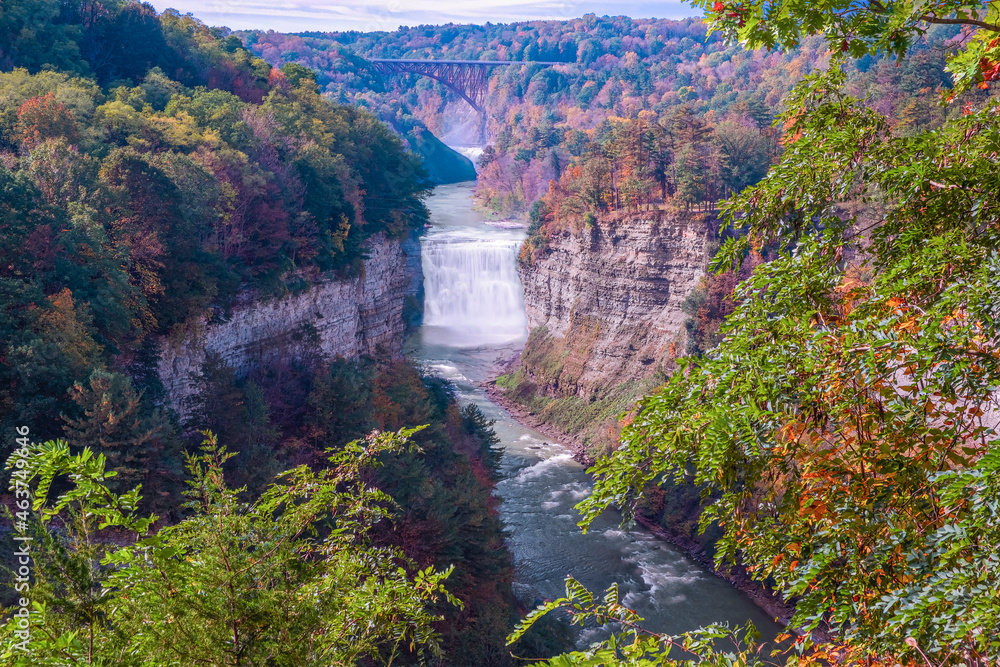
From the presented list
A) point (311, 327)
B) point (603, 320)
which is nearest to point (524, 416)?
point (603, 320)

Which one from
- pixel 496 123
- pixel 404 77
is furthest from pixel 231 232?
pixel 404 77

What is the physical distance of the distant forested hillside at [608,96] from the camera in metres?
Answer: 46.1

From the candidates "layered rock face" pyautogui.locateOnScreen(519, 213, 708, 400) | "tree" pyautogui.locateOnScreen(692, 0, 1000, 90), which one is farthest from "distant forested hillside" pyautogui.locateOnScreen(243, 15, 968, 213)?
"tree" pyautogui.locateOnScreen(692, 0, 1000, 90)

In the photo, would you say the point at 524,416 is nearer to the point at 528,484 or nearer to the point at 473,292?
the point at 528,484

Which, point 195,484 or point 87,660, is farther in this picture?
point 195,484

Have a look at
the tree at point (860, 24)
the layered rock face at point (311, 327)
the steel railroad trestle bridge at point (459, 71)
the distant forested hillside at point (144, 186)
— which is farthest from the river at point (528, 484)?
the steel railroad trestle bridge at point (459, 71)

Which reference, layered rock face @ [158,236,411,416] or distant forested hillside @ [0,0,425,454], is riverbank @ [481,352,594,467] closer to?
layered rock face @ [158,236,411,416]

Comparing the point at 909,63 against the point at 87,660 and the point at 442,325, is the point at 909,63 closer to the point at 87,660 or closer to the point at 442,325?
the point at 442,325

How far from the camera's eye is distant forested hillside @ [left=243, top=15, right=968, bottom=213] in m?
46.1

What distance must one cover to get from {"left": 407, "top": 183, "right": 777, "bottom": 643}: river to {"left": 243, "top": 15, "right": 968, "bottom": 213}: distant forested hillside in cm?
1179

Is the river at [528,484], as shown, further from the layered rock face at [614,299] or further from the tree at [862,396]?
the layered rock face at [614,299]

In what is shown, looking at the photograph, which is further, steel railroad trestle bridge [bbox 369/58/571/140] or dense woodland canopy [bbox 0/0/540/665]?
steel railroad trestle bridge [bbox 369/58/571/140]

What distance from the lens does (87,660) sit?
4.61 metres

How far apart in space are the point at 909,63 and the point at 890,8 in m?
50.3
